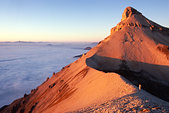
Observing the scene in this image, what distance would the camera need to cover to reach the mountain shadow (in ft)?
38.9

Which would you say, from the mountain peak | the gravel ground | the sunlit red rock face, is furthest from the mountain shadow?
the mountain peak

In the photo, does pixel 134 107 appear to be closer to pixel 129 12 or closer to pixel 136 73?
pixel 136 73

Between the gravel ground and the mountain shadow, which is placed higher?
the gravel ground

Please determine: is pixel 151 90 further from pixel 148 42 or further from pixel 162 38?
pixel 162 38

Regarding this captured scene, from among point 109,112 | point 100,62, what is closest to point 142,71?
point 100,62

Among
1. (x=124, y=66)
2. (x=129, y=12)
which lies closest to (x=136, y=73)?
(x=124, y=66)

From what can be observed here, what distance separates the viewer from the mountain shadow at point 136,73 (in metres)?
11.8

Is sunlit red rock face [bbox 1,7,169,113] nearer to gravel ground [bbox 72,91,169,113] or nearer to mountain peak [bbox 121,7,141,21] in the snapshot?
mountain peak [bbox 121,7,141,21]

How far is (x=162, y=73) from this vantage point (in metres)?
14.9

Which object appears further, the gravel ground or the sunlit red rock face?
the sunlit red rock face

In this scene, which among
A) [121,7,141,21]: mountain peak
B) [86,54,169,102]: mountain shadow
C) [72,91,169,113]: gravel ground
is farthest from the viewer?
[121,7,141,21]: mountain peak

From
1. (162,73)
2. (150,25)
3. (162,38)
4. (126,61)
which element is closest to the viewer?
(162,73)

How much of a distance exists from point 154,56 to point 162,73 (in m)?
2.99

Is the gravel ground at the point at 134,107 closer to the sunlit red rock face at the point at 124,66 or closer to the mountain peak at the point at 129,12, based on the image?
the sunlit red rock face at the point at 124,66
